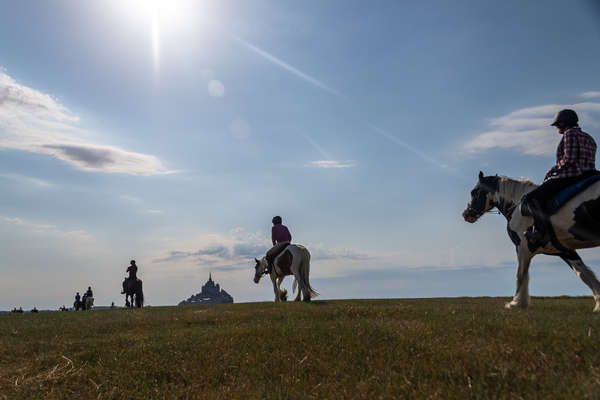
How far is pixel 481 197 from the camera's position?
48.2 ft

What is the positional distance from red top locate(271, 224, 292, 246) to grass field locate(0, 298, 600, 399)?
11239mm

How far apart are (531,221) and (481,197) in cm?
266

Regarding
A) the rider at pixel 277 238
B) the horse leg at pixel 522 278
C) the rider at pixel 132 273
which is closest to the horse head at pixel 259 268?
the rider at pixel 277 238

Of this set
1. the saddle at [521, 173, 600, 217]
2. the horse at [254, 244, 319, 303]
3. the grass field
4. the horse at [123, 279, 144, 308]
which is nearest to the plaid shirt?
the saddle at [521, 173, 600, 217]

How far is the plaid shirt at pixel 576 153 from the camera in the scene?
1092 centimetres

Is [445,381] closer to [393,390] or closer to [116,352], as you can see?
[393,390]

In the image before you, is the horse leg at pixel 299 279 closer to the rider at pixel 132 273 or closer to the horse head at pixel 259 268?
the horse head at pixel 259 268

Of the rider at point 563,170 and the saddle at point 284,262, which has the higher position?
the rider at point 563,170

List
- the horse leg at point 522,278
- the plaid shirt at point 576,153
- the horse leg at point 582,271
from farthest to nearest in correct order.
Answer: the horse leg at point 522,278 < the horse leg at point 582,271 < the plaid shirt at point 576,153

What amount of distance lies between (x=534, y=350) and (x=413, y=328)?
2.83m

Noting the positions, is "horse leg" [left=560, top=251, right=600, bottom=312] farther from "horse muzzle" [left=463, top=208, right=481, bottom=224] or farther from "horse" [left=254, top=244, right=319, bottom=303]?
"horse" [left=254, top=244, right=319, bottom=303]

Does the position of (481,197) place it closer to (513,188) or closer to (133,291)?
(513,188)

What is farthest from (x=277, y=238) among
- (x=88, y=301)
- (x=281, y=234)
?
(x=88, y=301)

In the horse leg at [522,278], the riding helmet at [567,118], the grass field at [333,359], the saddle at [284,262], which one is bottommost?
the grass field at [333,359]
